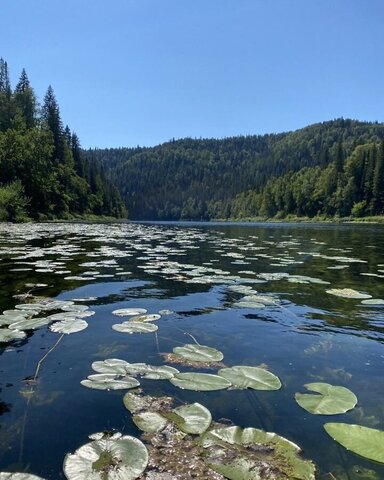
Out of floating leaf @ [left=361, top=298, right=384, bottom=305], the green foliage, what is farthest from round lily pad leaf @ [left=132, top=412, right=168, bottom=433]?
the green foliage

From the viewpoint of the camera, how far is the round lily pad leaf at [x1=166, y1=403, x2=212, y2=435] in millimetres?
2268

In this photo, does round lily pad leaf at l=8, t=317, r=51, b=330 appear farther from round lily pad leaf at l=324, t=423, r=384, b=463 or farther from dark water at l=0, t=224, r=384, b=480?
round lily pad leaf at l=324, t=423, r=384, b=463

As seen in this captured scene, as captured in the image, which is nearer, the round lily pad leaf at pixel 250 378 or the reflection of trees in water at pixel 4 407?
the reflection of trees in water at pixel 4 407

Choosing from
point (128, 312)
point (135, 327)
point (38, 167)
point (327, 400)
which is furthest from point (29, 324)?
point (38, 167)

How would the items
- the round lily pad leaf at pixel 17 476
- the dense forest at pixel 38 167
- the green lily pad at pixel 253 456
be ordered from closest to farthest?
the round lily pad leaf at pixel 17 476
the green lily pad at pixel 253 456
the dense forest at pixel 38 167

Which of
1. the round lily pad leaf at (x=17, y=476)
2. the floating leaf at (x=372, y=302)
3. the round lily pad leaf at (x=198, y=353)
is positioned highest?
the round lily pad leaf at (x=17, y=476)

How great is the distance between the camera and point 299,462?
198 centimetres

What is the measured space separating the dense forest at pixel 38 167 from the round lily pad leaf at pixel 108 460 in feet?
112

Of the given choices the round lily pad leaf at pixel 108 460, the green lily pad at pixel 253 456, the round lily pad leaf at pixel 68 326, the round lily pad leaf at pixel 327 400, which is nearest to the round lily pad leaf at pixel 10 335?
the round lily pad leaf at pixel 68 326

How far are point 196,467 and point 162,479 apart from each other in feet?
0.63

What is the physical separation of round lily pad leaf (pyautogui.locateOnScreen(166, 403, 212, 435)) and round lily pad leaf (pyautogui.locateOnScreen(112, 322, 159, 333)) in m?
1.78

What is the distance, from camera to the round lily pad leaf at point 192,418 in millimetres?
2268

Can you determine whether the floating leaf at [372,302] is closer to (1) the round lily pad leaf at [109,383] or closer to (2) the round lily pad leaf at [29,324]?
(1) the round lily pad leaf at [109,383]

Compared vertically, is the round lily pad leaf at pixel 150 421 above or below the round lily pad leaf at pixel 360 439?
below
